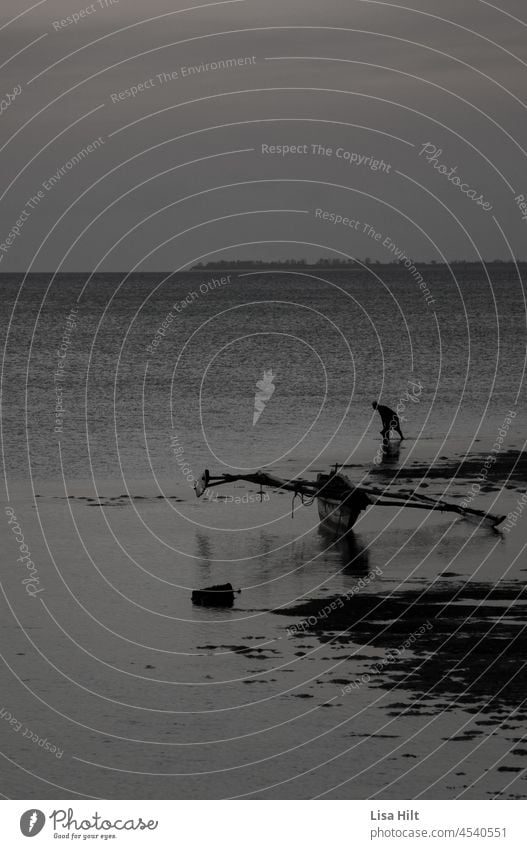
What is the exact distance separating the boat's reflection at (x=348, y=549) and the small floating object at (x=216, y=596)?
4.15 metres

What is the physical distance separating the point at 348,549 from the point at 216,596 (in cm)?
702

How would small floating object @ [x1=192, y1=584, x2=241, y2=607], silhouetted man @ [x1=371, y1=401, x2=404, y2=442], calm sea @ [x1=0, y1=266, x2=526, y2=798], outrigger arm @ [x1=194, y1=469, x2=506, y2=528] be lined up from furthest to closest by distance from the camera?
1. silhouetted man @ [x1=371, y1=401, x2=404, y2=442]
2. outrigger arm @ [x1=194, y1=469, x2=506, y2=528]
3. small floating object @ [x1=192, y1=584, x2=241, y2=607]
4. calm sea @ [x1=0, y1=266, x2=526, y2=798]

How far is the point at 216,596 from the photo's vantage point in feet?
111

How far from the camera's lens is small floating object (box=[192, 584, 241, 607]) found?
33938 millimetres

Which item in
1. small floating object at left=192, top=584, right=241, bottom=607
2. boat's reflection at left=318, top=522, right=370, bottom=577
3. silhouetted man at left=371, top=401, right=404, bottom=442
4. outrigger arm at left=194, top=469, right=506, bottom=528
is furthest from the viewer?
silhouetted man at left=371, top=401, right=404, bottom=442

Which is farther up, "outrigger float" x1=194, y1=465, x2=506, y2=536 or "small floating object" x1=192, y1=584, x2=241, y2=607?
"outrigger float" x1=194, y1=465, x2=506, y2=536

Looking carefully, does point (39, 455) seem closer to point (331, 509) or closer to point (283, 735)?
point (331, 509)

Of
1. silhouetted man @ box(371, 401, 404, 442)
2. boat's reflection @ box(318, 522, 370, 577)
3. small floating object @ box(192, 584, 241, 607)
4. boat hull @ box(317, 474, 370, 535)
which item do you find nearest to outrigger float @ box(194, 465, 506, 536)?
boat hull @ box(317, 474, 370, 535)

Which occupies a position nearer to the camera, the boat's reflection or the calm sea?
the calm sea

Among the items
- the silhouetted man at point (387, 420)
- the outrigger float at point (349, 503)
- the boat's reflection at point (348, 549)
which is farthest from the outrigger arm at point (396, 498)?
the silhouetted man at point (387, 420)

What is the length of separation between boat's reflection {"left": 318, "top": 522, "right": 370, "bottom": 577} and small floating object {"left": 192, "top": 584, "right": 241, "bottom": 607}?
4151 mm

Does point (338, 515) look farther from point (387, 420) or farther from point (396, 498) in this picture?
point (387, 420)

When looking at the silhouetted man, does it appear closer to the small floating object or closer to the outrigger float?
the outrigger float

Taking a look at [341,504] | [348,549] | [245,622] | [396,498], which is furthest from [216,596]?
[396,498]
